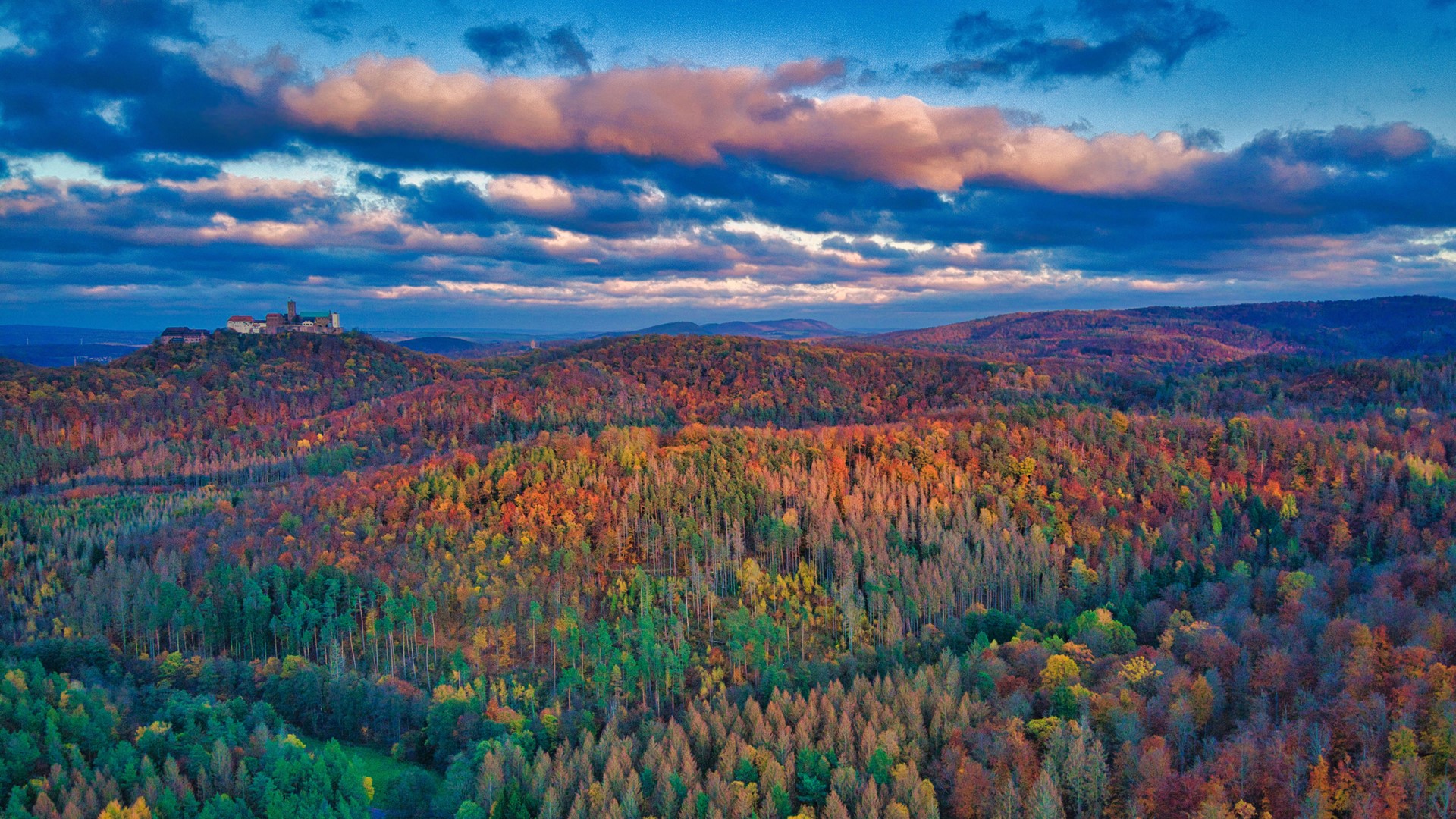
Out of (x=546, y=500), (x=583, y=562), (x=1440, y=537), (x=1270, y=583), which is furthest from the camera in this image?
(x=546, y=500)

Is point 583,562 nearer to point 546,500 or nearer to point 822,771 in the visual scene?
point 546,500

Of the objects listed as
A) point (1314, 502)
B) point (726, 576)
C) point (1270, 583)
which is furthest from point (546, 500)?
point (1314, 502)

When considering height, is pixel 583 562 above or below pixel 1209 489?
below

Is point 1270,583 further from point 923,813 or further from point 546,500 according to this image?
point 546,500

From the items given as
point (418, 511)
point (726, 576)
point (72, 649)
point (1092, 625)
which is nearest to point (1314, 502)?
point (1092, 625)

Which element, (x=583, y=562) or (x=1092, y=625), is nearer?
(x=1092, y=625)

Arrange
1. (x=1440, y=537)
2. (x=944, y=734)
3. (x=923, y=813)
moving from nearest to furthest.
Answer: (x=923, y=813)
(x=944, y=734)
(x=1440, y=537)
